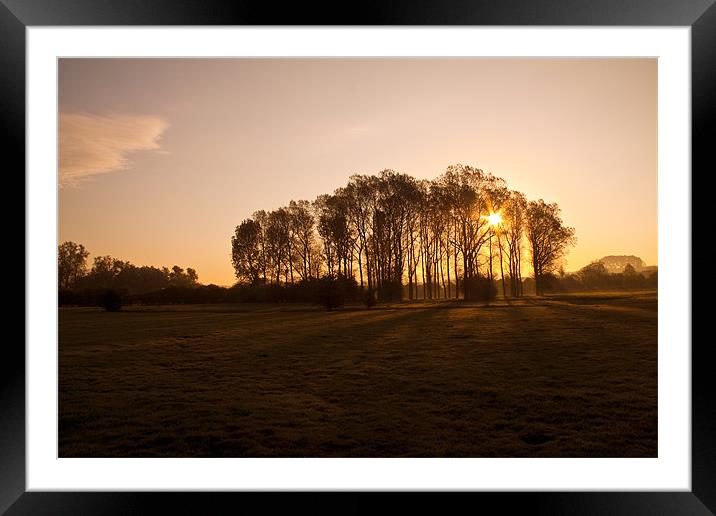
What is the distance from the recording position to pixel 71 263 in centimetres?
1259

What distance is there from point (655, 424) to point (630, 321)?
669cm

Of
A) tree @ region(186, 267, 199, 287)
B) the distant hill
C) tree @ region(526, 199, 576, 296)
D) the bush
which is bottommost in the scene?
the bush

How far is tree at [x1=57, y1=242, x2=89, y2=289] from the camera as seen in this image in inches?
486

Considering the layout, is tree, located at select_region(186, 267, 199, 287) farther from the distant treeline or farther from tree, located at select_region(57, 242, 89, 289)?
the distant treeline

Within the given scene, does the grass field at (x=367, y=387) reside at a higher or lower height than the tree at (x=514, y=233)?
lower

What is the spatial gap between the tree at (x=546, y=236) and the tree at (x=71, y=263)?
43.8 feet

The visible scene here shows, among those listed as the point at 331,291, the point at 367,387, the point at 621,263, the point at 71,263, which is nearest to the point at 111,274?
the point at 71,263

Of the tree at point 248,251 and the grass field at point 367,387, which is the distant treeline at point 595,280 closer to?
the grass field at point 367,387

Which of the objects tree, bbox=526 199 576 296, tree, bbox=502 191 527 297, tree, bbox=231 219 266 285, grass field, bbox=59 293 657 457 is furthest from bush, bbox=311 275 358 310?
tree, bbox=526 199 576 296
